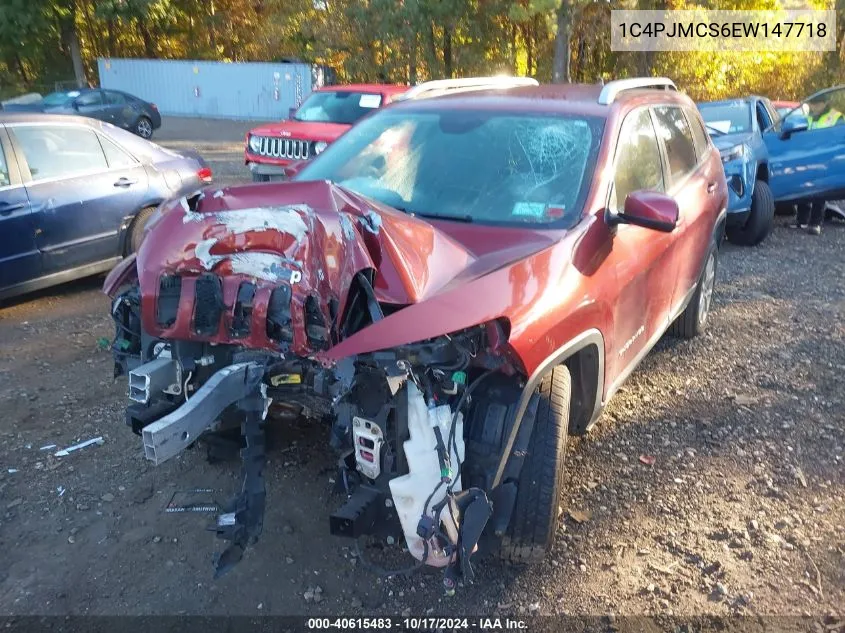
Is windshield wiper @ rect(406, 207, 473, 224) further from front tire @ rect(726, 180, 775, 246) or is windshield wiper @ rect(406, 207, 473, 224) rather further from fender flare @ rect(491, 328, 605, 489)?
front tire @ rect(726, 180, 775, 246)

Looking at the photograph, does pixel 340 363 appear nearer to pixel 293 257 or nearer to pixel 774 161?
pixel 293 257

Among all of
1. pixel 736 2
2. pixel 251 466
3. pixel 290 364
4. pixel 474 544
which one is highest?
pixel 736 2

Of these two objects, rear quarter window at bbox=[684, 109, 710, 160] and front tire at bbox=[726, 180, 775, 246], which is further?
front tire at bbox=[726, 180, 775, 246]

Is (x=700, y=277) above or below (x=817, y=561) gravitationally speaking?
above

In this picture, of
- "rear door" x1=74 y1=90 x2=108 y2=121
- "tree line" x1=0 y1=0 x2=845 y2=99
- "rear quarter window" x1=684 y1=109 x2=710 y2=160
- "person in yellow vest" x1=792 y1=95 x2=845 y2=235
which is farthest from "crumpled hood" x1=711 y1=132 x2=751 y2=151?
"rear door" x1=74 y1=90 x2=108 y2=121

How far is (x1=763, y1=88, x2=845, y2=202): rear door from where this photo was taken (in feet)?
28.2

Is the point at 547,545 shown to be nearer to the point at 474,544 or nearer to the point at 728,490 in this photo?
the point at 474,544

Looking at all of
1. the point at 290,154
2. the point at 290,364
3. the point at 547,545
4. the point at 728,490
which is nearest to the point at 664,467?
the point at 728,490

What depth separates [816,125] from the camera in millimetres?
9125

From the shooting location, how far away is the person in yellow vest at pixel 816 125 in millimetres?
9031

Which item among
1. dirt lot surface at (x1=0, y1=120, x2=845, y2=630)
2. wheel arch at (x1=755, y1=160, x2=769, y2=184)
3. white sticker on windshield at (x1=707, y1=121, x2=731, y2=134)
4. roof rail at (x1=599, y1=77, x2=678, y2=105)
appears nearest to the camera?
dirt lot surface at (x1=0, y1=120, x2=845, y2=630)

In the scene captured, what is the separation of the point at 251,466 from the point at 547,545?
1221 millimetres

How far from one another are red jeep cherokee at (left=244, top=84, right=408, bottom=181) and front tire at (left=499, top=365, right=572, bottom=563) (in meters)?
6.43

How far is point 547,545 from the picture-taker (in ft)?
9.70
